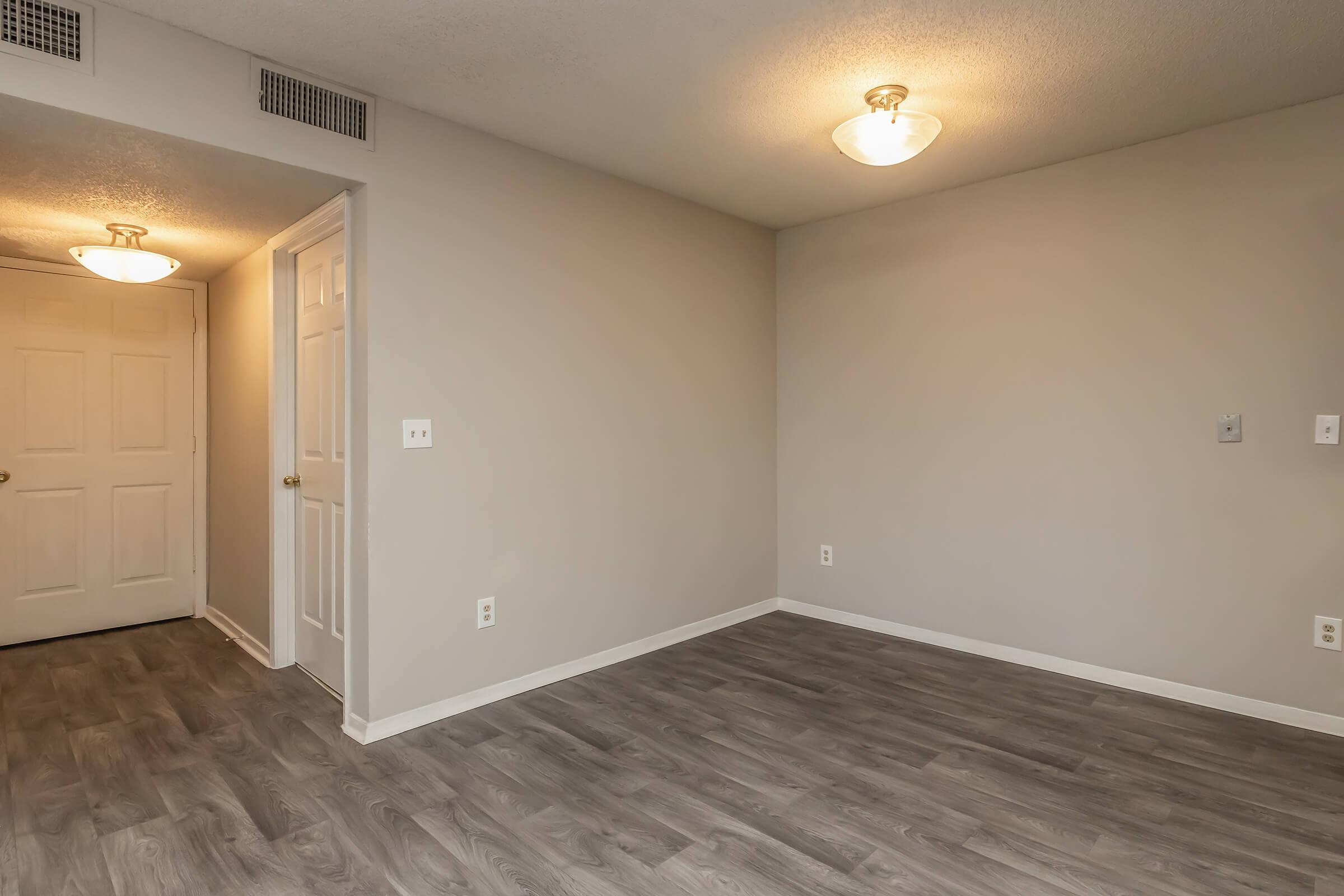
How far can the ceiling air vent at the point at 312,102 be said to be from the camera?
8.11ft

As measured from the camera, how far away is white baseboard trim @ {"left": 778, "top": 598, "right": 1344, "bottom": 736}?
9.47 ft

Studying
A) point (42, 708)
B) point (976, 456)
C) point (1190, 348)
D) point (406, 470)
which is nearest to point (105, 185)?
point (406, 470)

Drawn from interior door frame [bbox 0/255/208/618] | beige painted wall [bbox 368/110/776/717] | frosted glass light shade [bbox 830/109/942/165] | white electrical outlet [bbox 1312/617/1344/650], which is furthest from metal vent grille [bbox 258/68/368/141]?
white electrical outlet [bbox 1312/617/1344/650]

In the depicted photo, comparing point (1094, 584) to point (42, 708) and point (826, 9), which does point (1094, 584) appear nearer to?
point (826, 9)

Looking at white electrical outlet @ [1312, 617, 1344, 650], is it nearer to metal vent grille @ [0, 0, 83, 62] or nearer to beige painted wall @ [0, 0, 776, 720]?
beige painted wall @ [0, 0, 776, 720]

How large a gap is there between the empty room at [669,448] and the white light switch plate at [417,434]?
0.02 m

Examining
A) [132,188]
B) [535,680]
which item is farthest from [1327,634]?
[132,188]

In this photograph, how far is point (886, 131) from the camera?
2670 mm

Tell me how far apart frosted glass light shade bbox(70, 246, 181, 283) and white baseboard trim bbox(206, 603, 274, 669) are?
187 centimetres

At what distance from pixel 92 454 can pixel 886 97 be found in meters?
4.63

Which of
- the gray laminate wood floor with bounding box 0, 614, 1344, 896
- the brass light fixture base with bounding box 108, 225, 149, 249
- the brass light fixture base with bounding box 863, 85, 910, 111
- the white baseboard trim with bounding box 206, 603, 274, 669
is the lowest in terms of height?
the gray laminate wood floor with bounding box 0, 614, 1344, 896

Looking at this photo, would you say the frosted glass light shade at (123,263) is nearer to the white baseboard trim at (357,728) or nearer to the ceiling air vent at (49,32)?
the ceiling air vent at (49,32)

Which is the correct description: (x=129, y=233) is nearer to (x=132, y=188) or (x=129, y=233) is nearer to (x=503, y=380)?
(x=132, y=188)

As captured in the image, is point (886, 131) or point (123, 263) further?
point (123, 263)
